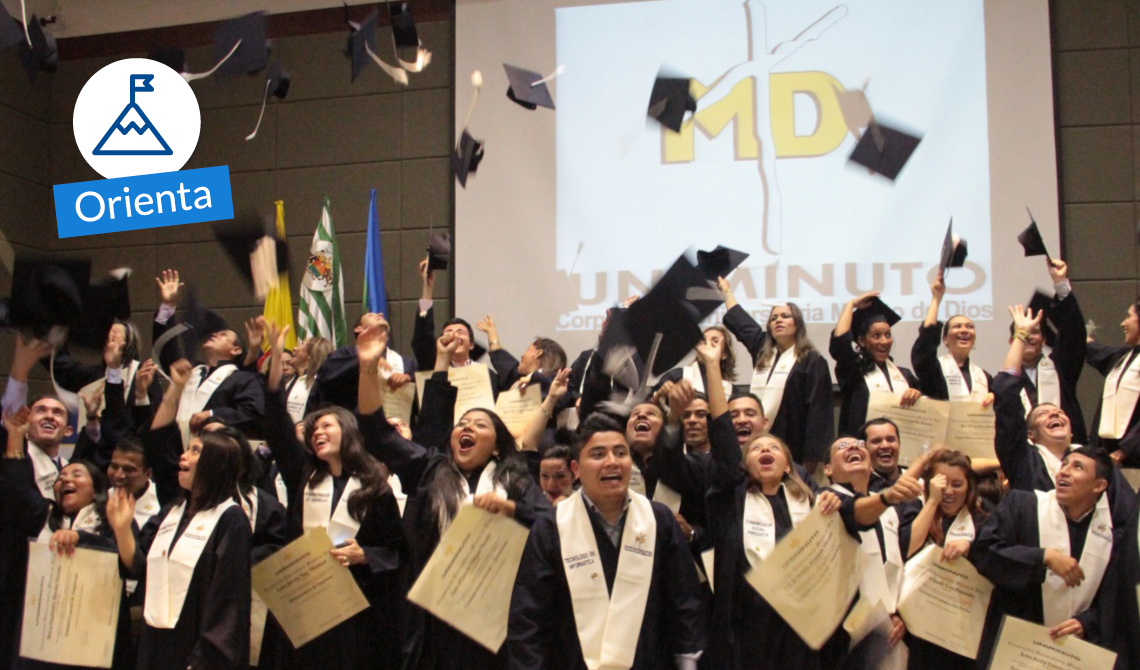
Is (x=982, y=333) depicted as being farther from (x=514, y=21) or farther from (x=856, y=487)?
(x=514, y=21)

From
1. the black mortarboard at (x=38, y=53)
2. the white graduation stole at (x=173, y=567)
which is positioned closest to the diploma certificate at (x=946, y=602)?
the white graduation stole at (x=173, y=567)

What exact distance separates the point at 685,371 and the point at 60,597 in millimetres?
2832

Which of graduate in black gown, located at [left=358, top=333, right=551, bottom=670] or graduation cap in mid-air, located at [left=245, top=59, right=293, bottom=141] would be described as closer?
graduate in black gown, located at [left=358, top=333, right=551, bottom=670]

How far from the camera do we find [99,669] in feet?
12.9

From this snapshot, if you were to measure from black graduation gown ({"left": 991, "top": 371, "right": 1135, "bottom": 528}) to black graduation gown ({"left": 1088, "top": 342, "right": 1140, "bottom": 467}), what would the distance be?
1.32ft

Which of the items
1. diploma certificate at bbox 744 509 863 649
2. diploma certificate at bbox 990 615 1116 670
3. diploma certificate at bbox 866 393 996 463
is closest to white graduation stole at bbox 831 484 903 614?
diploma certificate at bbox 744 509 863 649

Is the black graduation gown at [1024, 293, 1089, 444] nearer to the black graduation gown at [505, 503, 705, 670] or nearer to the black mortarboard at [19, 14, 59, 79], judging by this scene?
the black graduation gown at [505, 503, 705, 670]

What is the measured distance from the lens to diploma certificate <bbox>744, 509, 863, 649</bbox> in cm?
328

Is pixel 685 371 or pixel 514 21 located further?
pixel 514 21

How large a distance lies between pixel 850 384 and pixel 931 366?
0.39 metres

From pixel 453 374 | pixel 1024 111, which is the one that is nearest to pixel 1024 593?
pixel 453 374

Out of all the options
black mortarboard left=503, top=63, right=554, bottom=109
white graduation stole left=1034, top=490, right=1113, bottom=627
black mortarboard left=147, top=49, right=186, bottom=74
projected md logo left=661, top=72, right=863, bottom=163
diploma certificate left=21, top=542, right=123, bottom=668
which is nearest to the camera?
white graduation stole left=1034, top=490, right=1113, bottom=627

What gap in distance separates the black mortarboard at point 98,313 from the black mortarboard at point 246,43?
1397 millimetres

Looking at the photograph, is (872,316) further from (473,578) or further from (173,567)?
(173,567)
